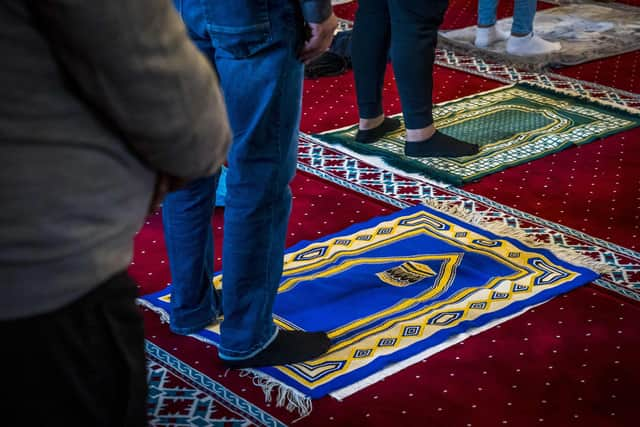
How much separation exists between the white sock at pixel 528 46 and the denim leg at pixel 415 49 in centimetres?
164

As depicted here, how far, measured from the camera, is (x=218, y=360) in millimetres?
2148

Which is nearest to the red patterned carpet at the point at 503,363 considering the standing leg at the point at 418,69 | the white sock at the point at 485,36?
the standing leg at the point at 418,69

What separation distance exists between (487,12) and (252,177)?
11.3 ft

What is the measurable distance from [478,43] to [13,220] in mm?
4453

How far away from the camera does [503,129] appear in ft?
12.4

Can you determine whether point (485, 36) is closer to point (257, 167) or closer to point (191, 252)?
point (191, 252)

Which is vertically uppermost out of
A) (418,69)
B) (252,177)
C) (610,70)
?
(252,177)

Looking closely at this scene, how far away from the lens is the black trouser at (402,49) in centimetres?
321

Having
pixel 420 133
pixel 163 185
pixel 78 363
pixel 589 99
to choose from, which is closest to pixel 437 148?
pixel 420 133

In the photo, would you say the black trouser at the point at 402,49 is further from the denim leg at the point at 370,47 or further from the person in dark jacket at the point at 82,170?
the person in dark jacket at the point at 82,170

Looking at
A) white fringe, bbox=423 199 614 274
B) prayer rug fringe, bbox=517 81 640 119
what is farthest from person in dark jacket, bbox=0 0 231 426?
prayer rug fringe, bbox=517 81 640 119

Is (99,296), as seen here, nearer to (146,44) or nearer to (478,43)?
(146,44)

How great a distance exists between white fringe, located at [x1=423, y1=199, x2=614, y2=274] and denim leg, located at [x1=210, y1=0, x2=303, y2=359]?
1.01 m

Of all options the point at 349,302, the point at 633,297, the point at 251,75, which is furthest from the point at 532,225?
the point at 251,75
